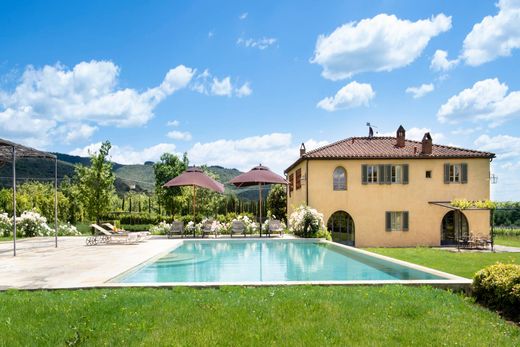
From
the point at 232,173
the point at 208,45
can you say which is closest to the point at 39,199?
the point at 208,45

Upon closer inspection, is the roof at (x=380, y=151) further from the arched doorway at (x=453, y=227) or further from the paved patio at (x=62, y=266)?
the paved patio at (x=62, y=266)

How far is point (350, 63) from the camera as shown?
17656 mm

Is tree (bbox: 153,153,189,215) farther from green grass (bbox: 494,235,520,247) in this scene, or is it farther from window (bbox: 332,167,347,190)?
green grass (bbox: 494,235,520,247)

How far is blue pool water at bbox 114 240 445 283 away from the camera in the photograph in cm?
1034

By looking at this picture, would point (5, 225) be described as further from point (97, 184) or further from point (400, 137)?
point (400, 137)

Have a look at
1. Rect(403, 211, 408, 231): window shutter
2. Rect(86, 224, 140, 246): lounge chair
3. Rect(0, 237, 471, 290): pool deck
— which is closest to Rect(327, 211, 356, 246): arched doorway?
Rect(403, 211, 408, 231): window shutter

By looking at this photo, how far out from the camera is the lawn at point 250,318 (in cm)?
528

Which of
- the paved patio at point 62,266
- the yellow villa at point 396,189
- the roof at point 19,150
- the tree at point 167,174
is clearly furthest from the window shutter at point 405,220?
the tree at point 167,174

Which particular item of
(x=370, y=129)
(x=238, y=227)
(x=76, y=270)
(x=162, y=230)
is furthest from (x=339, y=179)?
(x=76, y=270)

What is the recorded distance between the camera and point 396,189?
2545cm

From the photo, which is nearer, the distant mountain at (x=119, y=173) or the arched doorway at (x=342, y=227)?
the arched doorway at (x=342, y=227)

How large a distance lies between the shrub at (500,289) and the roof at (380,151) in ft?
58.3

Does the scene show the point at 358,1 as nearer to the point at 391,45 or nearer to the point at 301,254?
the point at 391,45

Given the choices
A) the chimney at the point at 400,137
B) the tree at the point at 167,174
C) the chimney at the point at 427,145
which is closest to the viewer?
the chimney at the point at 427,145
